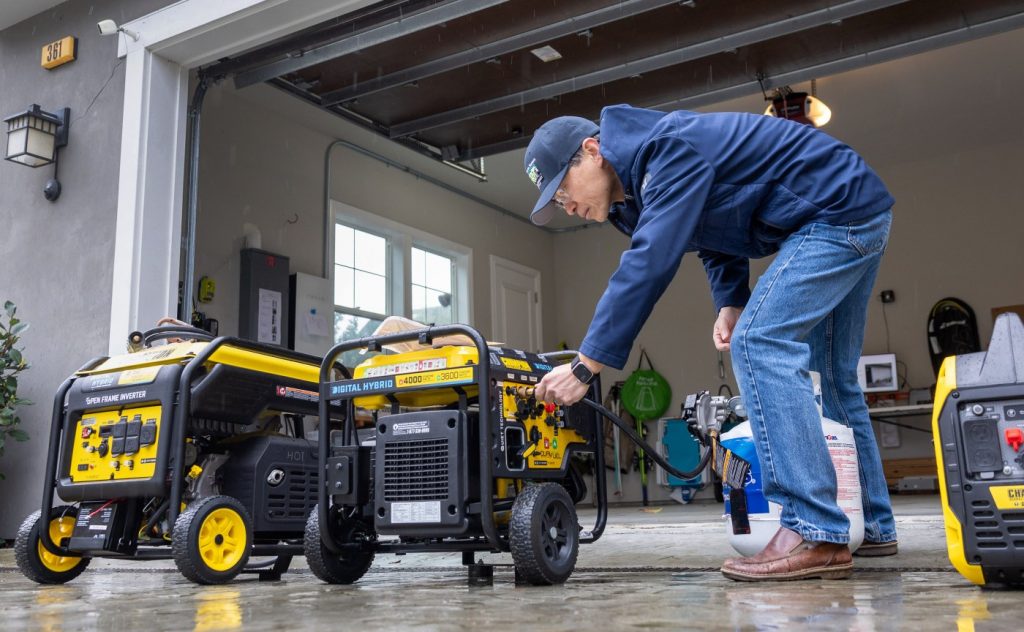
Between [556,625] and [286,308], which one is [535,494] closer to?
[556,625]

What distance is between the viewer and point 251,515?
8.68 ft

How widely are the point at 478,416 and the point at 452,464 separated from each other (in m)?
0.12

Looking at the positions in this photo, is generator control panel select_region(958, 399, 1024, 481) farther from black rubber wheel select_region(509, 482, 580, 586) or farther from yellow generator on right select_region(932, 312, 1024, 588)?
black rubber wheel select_region(509, 482, 580, 586)

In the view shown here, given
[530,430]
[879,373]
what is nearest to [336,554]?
[530,430]

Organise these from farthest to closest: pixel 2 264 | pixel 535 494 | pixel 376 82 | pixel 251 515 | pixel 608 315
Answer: pixel 376 82 < pixel 2 264 < pixel 251 515 < pixel 535 494 < pixel 608 315

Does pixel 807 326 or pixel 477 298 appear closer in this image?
pixel 807 326

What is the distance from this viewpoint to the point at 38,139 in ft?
15.7

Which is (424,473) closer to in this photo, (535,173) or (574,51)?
(535,173)

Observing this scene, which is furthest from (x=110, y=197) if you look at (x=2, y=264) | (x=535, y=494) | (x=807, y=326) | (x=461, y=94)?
(x=807, y=326)

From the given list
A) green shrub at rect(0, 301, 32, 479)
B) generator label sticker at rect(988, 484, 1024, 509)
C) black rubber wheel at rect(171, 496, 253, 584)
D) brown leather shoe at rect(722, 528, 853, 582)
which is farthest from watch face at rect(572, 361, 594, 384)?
green shrub at rect(0, 301, 32, 479)

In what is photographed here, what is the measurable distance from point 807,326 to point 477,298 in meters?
7.46

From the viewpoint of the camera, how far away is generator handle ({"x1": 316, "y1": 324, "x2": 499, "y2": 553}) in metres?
1.99

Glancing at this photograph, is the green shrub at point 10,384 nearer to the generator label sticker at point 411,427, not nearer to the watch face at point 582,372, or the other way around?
the generator label sticker at point 411,427

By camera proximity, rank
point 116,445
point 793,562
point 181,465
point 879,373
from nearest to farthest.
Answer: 1. point 793,562
2. point 181,465
3. point 116,445
4. point 879,373
